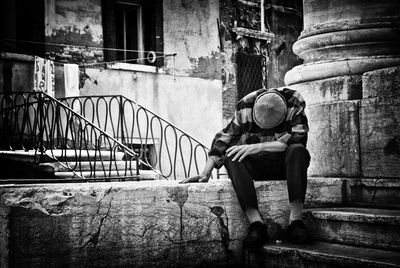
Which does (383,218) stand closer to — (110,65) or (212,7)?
(110,65)

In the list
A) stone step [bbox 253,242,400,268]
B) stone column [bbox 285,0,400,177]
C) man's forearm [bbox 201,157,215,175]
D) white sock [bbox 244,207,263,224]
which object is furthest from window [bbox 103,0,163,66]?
stone step [bbox 253,242,400,268]

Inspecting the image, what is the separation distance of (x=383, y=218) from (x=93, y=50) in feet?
33.7

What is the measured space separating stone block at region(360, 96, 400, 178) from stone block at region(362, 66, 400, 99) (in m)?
0.05

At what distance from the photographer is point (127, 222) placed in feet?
11.6

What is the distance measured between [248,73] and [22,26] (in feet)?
23.8

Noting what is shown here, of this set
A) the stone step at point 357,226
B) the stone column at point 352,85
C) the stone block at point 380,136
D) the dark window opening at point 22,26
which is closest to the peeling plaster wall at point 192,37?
the dark window opening at point 22,26

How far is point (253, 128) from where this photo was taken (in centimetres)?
425

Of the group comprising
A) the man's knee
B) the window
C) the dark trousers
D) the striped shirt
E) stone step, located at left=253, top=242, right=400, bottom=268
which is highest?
the window

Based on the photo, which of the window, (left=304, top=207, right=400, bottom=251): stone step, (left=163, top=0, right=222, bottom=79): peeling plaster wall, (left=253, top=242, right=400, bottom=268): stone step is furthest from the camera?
(left=163, top=0, right=222, bottom=79): peeling plaster wall

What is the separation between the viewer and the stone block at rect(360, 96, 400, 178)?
4.04 metres

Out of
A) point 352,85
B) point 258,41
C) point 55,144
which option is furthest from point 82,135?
point 352,85

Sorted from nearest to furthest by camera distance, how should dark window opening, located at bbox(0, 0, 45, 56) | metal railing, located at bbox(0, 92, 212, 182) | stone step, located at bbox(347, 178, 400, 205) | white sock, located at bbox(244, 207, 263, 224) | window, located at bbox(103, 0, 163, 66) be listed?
white sock, located at bbox(244, 207, 263, 224), stone step, located at bbox(347, 178, 400, 205), metal railing, located at bbox(0, 92, 212, 182), dark window opening, located at bbox(0, 0, 45, 56), window, located at bbox(103, 0, 163, 66)

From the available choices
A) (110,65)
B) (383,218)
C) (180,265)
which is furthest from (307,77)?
(110,65)

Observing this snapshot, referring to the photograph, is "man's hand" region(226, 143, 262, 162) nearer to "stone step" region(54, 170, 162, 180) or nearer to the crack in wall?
the crack in wall
